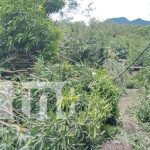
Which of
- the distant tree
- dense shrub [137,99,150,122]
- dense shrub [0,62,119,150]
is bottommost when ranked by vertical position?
dense shrub [137,99,150,122]

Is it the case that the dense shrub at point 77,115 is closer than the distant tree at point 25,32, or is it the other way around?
the dense shrub at point 77,115

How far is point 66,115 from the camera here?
13.7 ft

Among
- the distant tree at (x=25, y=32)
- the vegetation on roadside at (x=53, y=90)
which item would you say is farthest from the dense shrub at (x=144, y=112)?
the distant tree at (x=25, y=32)

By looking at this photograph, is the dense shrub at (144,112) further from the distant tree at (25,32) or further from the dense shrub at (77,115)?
the distant tree at (25,32)

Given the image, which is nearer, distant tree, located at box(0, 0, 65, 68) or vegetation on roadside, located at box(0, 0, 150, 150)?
vegetation on roadside, located at box(0, 0, 150, 150)

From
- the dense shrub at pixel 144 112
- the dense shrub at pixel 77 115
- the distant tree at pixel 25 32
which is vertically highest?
the distant tree at pixel 25 32

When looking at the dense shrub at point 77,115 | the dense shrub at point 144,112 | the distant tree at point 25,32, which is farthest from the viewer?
the dense shrub at point 144,112

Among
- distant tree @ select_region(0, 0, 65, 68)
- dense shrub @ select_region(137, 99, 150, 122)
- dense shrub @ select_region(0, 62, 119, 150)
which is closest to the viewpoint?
dense shrub @ select_region(0, 62, 119, 150)

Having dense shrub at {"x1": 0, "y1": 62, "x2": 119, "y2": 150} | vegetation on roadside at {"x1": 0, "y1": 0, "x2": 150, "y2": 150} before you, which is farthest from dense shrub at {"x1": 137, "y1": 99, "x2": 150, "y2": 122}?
dense shrub at {"x1": 0, "y1": 62, "x2": 119, "y2": 150}

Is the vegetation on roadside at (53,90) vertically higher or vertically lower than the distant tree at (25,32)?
lower

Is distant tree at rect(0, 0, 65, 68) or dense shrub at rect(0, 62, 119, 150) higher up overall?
distant tree at rect(0, 0, 65, 68)

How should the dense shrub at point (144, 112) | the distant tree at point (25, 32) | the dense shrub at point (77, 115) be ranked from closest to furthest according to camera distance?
1. the dense shrub at point (77, 115)
2. the distant tree at point (25, 32)
3. the dense shrub at point (144, 112)

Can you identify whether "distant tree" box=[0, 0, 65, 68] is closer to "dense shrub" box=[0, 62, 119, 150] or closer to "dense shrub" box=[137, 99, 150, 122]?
"dense shrub" box=[0, 62, 119, 150]

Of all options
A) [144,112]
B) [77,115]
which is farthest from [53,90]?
[144,112]
